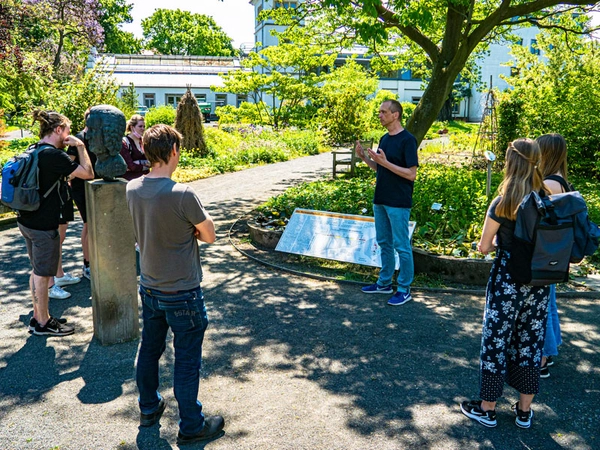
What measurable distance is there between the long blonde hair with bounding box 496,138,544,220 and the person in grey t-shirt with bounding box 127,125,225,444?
1864 mm

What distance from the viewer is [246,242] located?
28.6ft

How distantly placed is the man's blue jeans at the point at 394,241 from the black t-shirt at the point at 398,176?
0.10 meters

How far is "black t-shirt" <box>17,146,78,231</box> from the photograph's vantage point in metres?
4.93

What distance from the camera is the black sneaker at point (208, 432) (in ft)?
11.8

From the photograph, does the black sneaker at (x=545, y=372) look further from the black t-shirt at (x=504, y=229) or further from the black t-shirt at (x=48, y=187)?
the black t-shirt at (x=48, y=187)

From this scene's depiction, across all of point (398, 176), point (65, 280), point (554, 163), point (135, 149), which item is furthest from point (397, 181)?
point (65, 280)

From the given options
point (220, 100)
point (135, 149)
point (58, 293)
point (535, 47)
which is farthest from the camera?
point (220, 100)

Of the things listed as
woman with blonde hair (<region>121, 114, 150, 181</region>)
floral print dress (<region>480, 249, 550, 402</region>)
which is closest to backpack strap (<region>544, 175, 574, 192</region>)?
floral print dress (<region>480, 249, 550, 402</region>)

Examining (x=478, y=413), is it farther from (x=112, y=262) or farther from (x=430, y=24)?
(x=430, y=24)

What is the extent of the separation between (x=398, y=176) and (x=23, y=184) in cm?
362

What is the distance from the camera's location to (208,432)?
3.66 meters

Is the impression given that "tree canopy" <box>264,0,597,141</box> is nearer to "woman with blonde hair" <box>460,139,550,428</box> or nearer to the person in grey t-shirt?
"woman with blonde hair" <box>460,139,550,428</box>

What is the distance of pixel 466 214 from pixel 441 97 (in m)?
3.74

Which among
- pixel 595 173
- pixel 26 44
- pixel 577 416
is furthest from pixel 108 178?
pixel 26 44
